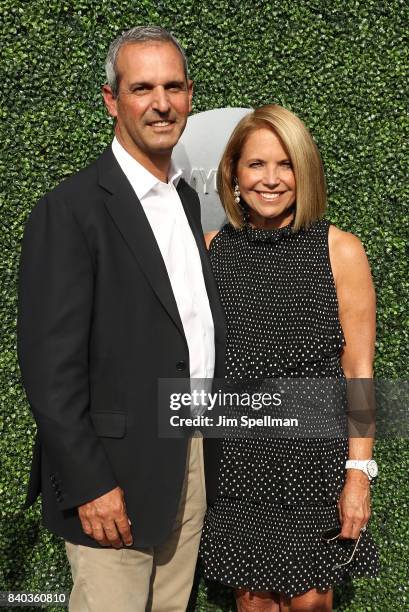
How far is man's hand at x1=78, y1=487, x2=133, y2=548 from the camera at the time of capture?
2273 millimetres

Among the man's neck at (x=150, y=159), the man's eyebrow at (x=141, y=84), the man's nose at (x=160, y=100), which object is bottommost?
the man's neck at (x=150, y=159)

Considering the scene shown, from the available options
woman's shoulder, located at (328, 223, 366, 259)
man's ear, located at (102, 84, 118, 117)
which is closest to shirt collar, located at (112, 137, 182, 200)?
man's ear, located at (102, 84, 118, 117)

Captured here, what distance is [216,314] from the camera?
2.68 meters

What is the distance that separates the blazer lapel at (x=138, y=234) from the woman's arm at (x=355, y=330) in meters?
0.70

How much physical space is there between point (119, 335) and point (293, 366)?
2.26 ft

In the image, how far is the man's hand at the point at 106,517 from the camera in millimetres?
2273

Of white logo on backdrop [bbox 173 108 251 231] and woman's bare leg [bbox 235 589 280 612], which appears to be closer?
woman's bare leg [bbox 235 589 280 612]

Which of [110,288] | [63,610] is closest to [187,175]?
[110,288]

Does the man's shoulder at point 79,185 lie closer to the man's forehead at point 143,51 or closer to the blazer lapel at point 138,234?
the blazer lapel at point 138,234

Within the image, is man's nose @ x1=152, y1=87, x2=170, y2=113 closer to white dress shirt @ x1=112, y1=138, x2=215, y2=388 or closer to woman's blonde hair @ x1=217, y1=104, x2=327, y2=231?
white dress shirt @ x1=112, y1=138, x2=215, y2=388

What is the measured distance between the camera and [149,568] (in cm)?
253

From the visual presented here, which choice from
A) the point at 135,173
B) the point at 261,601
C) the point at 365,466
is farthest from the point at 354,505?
the point at 135,173

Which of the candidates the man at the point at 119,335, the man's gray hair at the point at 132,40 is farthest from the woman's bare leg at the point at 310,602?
the man's gray hair at the point at 132,40

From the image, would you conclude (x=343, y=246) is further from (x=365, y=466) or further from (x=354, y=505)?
(x=354, y=505)
